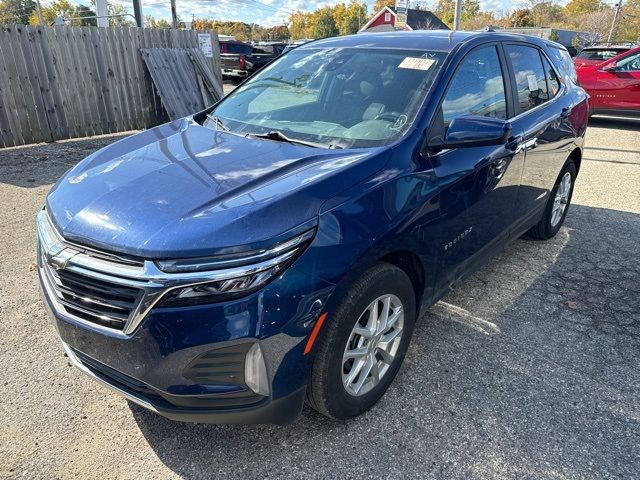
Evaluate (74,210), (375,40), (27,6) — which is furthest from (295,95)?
(27,6)

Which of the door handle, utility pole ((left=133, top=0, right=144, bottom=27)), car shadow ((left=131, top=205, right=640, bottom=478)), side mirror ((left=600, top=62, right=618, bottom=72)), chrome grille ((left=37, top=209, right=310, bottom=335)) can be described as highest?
utility pole ((left=133, top=0, right=144, bottom=27))

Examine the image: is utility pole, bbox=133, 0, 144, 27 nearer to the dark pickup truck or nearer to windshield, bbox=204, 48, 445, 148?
the dark pickup truck

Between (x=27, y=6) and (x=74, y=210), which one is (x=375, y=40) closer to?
(x=74, y=210)

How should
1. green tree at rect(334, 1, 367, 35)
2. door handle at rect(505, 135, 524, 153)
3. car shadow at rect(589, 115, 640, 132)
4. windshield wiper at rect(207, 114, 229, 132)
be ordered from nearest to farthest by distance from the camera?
1. windshield wiper at rect(207, 114, 229, 132)
2. door handle at rect(505, 135, 524, 153)
3. car shadow at rect(589, 115, 640, 132)
4. green tree at rect(334, 1, 367, 35)

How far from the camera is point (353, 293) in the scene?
215cm

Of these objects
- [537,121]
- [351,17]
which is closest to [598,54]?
[537,121]

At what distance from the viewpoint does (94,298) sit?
6.42ft

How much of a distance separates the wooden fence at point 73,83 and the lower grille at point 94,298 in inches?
288

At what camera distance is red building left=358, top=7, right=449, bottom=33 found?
39.6 feet

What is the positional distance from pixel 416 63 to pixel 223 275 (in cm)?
190

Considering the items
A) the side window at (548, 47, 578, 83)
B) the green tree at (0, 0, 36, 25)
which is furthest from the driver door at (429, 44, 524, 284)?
the green tree at (0, 0, 36, 25)

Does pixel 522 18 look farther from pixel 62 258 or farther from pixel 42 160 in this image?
pixel 62 258

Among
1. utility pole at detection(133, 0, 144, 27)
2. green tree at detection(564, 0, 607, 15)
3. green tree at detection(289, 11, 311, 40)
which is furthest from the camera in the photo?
green tree at detection(289, 11, 311, 40)

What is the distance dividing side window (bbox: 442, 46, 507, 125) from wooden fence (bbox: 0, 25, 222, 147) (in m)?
7.59
